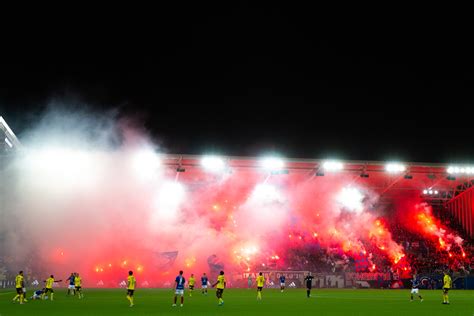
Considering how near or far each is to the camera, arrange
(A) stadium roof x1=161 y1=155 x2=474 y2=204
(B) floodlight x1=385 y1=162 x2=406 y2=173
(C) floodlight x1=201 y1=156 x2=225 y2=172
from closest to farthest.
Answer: (C) floodlight x1=201 y1=156 x2=225 y2=172
(A) stadium roof x1=161 y1=155 x2=474 y2=204
(B) floodlight x1=385 y1=162 x2=406 y2=173

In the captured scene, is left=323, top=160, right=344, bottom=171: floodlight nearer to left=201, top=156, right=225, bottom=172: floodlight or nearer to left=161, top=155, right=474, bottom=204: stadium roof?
left=161, top=155, right=474, bottom=204: stadium roof

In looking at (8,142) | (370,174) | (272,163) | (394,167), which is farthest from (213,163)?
(8,142)

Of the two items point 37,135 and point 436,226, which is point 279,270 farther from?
point 37,135

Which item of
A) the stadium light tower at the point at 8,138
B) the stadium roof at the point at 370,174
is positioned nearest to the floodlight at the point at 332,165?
the stadium roof at the point at 370,174

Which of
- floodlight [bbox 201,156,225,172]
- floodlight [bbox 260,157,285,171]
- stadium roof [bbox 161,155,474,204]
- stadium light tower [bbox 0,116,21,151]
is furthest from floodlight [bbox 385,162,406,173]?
stadium light tower [bbox 0,116,21,151]

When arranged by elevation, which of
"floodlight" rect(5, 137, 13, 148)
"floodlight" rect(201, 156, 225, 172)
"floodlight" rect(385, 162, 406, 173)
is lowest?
"floodlight" rect(5, 137, 13, 148)

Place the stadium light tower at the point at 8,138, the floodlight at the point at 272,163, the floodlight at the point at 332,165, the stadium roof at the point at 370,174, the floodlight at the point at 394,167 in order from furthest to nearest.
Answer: the floodlight at the point at 394,167 < the stadium roof at the point at 370,174 < the floodlight at the point at 332,165 < the floodlight at the point at 272,163 < the stadium light tower at the point at 8,138

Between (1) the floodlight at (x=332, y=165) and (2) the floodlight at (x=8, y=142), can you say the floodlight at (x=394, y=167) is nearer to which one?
(1) the floodlight at (x=332, y=165)

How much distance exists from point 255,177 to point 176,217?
955 centimetres

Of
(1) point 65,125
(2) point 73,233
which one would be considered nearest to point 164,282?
(2) point 73,233

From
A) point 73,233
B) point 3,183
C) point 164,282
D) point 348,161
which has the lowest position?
point 164,282

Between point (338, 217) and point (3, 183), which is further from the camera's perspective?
point (338, 217)

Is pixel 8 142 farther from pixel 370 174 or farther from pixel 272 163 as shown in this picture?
pixel 370 174

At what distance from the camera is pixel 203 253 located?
2539 inches
